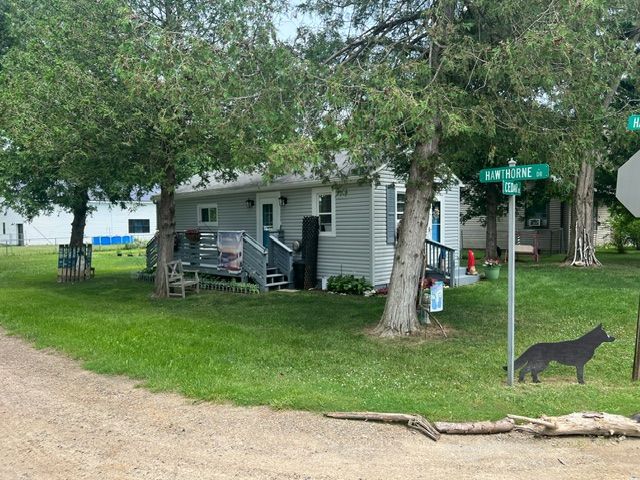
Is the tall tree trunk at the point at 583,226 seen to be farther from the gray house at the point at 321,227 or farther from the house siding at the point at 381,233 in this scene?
the house siding at the point at 381,233

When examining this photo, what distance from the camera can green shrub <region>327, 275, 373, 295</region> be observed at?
1286cm

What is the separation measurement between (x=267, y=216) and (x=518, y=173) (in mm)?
10892

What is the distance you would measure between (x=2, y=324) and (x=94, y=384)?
5051 mm

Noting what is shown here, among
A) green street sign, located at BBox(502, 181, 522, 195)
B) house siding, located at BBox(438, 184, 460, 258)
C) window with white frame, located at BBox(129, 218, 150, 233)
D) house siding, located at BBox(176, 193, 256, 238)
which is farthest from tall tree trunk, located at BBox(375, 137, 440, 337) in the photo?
window with white frame, located at BBox(129, 218, 150, 233)

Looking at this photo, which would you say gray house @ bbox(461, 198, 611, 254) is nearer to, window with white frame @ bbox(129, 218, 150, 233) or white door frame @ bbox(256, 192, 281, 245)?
white door frame @ bbox(256, 192, 281, 245)

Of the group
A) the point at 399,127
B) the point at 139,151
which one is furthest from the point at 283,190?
the point at 399,127

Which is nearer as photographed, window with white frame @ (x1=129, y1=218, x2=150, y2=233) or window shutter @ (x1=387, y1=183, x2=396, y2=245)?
window shutter @ (x1=387, y1=183, x2=396, y2=245)

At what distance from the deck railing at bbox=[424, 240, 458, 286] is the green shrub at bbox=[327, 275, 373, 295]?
1.98m

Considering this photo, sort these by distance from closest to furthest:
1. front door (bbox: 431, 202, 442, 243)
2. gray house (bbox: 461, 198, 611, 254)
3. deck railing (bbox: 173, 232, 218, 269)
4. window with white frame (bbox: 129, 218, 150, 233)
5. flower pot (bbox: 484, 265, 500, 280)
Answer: flower pot (bbox: 484, 265, 500, 280), front door (bbox: 431, 202, 442, 243), deck railing (bbox: 173, 232, 218, 269), gray house (bbox: 461, 198, 611, 254), window with white frame (bbox: 129, 218, 150, 233)

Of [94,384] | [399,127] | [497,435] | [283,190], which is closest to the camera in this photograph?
[497,435]

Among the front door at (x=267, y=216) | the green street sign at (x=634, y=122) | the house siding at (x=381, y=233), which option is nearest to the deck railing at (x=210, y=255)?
the front door at (x=267, y=216)

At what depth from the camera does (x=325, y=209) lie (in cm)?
1416

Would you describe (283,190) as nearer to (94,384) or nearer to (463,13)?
(463,13)

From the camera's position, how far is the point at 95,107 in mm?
10172
